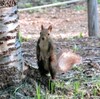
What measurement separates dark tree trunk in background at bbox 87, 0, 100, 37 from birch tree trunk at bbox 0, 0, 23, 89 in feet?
13.6

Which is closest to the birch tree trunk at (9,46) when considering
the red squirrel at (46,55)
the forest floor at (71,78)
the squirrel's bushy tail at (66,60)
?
the forest floor at (71,78)

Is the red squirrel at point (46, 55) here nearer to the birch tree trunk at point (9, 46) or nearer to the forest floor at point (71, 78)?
the forest floor at point (71, 78)

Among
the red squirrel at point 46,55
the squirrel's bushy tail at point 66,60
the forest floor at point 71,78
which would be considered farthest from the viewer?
the squirrel's bushy tail at point 66,60

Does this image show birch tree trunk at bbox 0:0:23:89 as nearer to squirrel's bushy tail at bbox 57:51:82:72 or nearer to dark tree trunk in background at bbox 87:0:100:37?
squirrel's bushy tail at bbox 57:51:82:72

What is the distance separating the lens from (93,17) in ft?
26.5

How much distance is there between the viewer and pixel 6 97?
3.89m

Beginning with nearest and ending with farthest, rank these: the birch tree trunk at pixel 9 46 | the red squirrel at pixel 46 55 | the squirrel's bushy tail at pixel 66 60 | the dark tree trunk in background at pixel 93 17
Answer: the birch tree trunk at pixel 9 46
the red squirrel at pixel 46 55
the squirrel's bushy tail at pixel 66 60
the dark tree trunk in background at pixel 93 17

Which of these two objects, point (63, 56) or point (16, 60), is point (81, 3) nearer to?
point (63, 56)

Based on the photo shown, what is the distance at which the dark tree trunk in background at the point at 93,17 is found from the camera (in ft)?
26.1

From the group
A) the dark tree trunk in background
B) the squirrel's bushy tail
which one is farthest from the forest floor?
the dark tree trunk in background

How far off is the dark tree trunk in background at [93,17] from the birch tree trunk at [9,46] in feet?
13.6

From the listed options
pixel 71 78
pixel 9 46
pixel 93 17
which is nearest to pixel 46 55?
pixel 71 78

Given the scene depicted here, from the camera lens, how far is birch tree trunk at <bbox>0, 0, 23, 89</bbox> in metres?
3.85

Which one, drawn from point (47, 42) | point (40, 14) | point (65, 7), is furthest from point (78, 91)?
point (65, 7)
